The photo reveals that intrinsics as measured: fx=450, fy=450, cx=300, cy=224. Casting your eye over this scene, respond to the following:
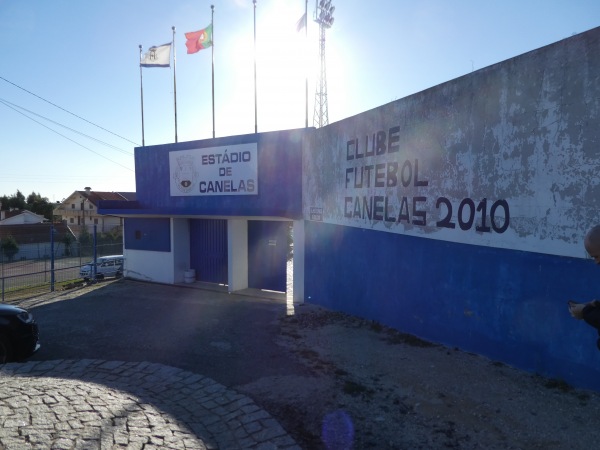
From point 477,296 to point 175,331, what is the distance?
5.62 metres

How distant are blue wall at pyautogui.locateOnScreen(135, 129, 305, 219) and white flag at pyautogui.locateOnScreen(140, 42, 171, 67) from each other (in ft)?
12.6

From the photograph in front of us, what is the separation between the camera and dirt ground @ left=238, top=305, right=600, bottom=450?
4387mm

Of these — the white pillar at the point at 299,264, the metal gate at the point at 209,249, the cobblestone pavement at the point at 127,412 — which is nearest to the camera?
the cobblestone pavement at the point at 127,412

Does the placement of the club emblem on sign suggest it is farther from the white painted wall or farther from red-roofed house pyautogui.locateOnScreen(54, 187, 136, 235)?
red-roofed house pyautogui.locateOnScreen(54, 187, 136, 235)

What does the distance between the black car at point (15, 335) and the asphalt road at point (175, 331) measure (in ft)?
1.08

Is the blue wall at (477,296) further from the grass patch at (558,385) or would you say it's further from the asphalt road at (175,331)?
the asphalt road at (175,331)

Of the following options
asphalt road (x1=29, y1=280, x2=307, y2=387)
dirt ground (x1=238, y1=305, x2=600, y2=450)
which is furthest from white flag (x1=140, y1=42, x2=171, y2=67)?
dirt ground (x1=238, y1=305, x2=600, y2=450)

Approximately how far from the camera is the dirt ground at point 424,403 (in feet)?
14.4

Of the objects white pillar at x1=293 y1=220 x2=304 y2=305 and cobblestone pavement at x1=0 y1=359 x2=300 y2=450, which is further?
white pillar at x1=293 y1=220 x2=304 y2=305

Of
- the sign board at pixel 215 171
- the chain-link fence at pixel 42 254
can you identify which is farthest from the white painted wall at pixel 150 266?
the sign board at pixel 215 171

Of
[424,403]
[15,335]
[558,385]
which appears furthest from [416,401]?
[15,335]

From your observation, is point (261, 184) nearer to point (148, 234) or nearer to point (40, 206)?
point (148, 234)

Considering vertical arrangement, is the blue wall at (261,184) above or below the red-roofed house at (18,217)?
above

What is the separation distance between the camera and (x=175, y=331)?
8.83 meters
